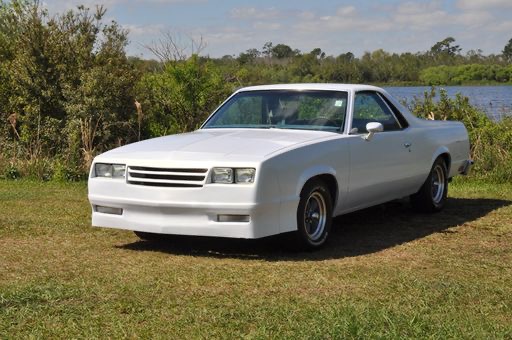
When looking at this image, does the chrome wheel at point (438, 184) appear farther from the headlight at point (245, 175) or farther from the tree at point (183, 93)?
the tree at point (183, 93)

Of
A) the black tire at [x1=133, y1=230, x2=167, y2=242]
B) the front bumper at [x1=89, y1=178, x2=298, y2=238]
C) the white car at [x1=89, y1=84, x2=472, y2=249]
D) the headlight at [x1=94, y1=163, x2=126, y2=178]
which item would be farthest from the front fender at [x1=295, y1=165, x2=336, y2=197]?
the black tire at [x1=133, y1=230, x2=167, y2=242]

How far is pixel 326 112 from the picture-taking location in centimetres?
770

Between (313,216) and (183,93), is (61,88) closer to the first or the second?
(183,93)

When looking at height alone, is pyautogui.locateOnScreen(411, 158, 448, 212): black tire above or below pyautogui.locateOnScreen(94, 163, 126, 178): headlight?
below

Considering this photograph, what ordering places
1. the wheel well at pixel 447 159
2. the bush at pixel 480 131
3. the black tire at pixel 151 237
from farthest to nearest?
the bush at pixel 480 131, the wheel well at pixel 447 159, the black tire at pixel 151 237

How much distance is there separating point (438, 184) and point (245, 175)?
4.01m

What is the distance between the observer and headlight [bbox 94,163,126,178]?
678cm

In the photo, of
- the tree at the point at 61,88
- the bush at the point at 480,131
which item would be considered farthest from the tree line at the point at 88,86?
the bush at the point at 480,131

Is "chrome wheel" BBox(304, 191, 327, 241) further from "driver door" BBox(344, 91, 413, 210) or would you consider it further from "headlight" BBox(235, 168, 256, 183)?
"headlight" BBox(235, 168, 256, 183)

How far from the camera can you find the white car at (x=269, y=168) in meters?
6.31

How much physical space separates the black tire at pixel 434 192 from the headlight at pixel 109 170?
3.85 meters

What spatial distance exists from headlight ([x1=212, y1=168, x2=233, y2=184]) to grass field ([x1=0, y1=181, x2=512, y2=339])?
2.21 ft

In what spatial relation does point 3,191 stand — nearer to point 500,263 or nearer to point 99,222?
point 99,222

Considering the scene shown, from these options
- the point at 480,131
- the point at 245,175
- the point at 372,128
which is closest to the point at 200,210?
the point at 245,175
